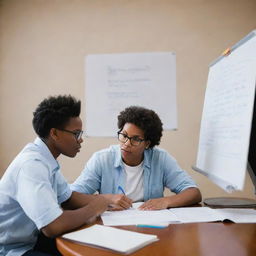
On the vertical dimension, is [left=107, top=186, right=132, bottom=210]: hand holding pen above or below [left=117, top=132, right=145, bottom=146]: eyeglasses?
below

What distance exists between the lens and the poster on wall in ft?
9.23

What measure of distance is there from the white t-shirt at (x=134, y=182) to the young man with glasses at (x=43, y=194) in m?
0.35

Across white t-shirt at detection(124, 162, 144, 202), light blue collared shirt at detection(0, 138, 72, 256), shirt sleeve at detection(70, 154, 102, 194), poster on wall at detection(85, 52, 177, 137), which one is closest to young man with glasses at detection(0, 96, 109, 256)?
light blue collared shirt at detection(0, 138, 72, 256)

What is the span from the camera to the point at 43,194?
3.65 ft

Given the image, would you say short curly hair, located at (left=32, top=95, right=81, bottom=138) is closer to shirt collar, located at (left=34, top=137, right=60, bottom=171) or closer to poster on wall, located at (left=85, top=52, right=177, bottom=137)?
shirt collar, located at (left=34, top=137, right=60, bottom=171)

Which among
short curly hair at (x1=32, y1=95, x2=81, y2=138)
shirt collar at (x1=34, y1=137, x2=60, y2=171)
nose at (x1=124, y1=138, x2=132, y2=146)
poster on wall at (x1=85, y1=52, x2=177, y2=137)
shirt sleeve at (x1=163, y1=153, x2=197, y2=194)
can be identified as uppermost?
poster on wall at (x1=85, y1=52, x2=177, y2=137)

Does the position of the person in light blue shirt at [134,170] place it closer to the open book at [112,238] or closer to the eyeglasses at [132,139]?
the eyeglasses at [132,139]

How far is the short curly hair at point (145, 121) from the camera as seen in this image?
191 cm

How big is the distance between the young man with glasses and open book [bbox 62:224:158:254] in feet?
0.27

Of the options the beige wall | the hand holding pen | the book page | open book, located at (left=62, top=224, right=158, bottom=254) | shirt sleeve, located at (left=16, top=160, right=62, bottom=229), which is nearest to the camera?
open book, located at (left=62, top=224, right=158, bottom=254)

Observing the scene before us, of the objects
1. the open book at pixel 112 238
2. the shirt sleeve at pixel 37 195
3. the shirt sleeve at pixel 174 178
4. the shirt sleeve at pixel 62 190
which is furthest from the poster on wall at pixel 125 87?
the open book at pixel 112 238

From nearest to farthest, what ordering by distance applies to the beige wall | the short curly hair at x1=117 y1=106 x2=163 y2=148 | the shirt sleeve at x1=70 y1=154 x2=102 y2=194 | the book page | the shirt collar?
the book page → the shirt collar → the shirt sleeve at x1=70 y1=154 x2=102 y2=194 → the short curly hair at x1=117 y1=106 x2=163 y2=148 → the beige wall

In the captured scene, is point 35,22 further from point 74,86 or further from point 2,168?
point 2,168

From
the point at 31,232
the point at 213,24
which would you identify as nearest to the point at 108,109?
the point at 213,24
